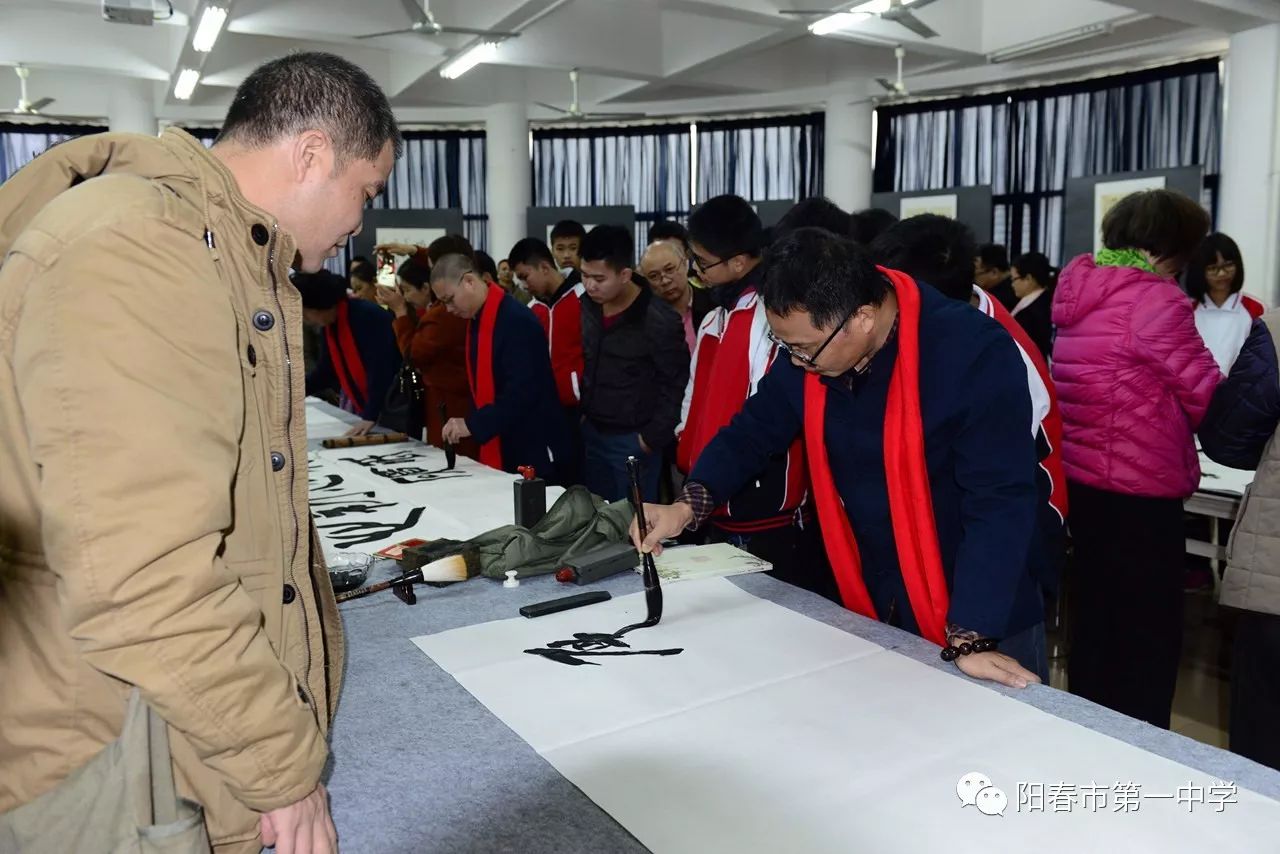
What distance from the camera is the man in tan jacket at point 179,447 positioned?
2.39 feet

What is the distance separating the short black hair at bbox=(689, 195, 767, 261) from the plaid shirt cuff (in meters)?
0.91

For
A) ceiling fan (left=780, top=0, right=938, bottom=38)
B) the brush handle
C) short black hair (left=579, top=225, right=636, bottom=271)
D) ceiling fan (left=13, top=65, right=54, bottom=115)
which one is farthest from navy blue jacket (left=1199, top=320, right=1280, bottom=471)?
ceiling fan (left=13, top=65, right=54, bottom=115)

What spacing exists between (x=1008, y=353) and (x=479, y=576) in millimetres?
1056

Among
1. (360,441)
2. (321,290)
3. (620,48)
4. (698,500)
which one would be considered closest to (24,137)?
(620,48)

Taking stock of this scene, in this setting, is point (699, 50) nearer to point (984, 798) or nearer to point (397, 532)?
point (397, 532)

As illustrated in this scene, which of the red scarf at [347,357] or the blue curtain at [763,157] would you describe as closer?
the red scarf at [347,357]

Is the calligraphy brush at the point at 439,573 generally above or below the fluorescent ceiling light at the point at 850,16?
below

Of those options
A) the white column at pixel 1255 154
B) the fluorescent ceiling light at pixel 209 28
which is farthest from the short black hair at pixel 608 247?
the white column at pixel 1255 154

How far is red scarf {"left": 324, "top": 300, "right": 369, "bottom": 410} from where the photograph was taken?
13.6ft

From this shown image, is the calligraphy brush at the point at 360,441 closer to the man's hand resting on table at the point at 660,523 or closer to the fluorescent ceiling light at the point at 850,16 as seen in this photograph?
the man's hand resting on table at the point at 660,523

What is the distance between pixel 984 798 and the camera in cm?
101

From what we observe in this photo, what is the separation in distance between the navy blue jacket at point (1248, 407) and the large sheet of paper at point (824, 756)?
2.90ft

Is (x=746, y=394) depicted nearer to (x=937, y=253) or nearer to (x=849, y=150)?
(x=937, y=253)

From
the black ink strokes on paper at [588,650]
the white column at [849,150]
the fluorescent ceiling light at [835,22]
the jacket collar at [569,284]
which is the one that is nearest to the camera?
the black ink strokes on paper at [588,650]
